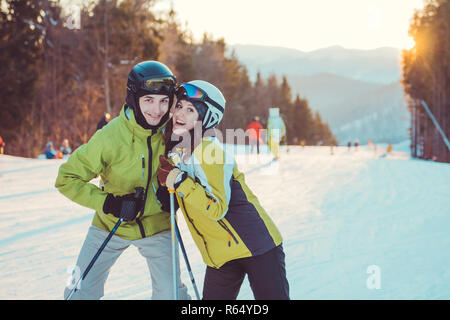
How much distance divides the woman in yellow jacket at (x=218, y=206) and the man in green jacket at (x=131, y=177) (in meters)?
0.28

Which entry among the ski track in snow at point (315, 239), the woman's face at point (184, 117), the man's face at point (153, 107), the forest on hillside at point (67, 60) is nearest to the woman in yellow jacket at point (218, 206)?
the woman's face at point (184, 117)

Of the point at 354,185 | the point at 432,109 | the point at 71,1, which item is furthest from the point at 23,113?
the point at 432,109

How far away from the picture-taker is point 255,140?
19234mm

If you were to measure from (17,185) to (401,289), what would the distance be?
929 centimetres

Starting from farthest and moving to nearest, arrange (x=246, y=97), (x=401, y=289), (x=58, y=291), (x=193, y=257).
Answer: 1. (x=246, y=97)
2. (x=193, y=257)
3. (x=401, y=289)
4. (x=58, y=291)

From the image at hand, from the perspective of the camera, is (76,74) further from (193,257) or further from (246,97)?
(246,97)

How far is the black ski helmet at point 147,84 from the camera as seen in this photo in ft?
9.76

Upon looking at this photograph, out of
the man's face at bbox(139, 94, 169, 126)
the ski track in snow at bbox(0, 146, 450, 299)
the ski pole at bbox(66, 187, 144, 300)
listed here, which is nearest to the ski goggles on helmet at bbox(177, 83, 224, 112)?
the man's face at bbox(139, 94, 169, 126)

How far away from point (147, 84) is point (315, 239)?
4279 mm

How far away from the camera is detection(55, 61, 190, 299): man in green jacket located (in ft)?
9.45

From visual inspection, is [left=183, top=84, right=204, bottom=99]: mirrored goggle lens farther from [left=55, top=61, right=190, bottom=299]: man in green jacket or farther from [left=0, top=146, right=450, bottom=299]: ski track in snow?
[left=0, top=146, right=450, bottom=299]: ski track in snow

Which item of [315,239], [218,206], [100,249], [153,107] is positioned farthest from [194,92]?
[315,239]

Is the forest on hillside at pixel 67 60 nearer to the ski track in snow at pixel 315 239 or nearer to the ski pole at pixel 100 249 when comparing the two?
the ski track in snow at pixel 315 239

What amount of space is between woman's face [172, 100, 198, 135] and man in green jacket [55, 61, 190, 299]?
28 centimetres
